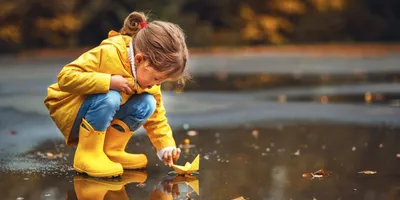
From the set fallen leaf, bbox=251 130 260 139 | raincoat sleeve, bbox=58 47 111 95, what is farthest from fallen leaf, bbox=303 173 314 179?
fallen leaf, bbox=251 130 260 139

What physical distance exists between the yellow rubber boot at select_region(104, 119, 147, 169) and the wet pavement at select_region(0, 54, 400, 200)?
0.30 ft

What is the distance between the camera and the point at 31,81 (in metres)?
9.88

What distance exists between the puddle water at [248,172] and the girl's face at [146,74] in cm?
48

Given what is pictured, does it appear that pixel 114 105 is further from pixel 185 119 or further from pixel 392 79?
pixel 392 79

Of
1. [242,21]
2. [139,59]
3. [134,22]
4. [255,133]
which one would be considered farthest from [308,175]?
[242,21]

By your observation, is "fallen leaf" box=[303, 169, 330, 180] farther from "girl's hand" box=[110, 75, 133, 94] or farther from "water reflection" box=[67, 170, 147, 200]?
"girl's hand" box=[110, 75, 133, 94]

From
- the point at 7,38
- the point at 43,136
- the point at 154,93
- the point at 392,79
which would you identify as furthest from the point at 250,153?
the point at 7,38

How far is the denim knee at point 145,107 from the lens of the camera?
380 cm

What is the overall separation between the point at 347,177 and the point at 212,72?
25.1 ft

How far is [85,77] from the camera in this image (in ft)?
11.9

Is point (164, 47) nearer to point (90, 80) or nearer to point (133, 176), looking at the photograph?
point (90, 80)

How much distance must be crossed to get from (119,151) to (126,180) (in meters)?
0.35

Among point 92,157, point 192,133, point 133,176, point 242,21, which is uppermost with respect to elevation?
point 92,157

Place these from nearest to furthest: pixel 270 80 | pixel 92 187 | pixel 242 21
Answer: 1. pixel 92 187
2. pixel 270 80
3. pixel 242 21
